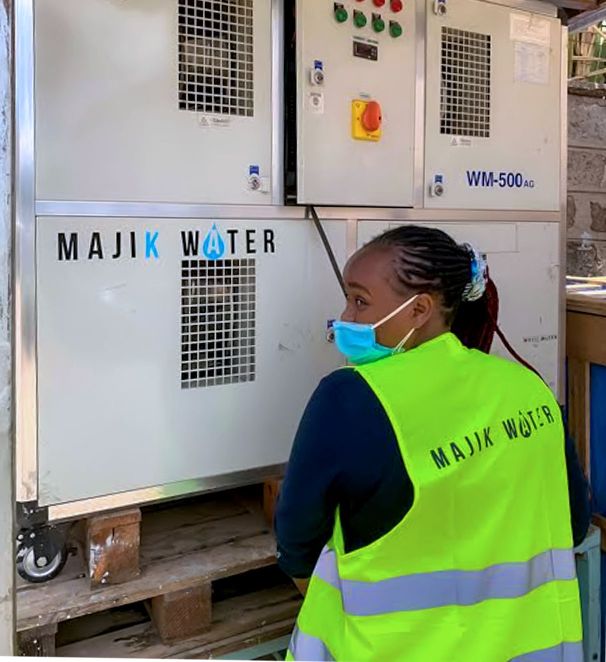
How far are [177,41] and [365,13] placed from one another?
2.07ft

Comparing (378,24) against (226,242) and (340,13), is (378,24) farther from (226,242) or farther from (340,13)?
(226,242)

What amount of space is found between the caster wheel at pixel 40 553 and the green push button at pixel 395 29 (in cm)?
180

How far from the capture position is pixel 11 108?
106cm

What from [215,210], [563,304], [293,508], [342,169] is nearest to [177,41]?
[215,210]

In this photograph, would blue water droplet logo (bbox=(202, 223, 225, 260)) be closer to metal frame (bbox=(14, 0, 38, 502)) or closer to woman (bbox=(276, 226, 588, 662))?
metal frame (bbox=(14, 0, 38, 502))

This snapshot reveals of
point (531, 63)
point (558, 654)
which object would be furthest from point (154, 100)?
point (558, 654)

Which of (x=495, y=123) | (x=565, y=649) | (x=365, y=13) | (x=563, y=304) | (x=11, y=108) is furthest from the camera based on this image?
(x=563, y=304)

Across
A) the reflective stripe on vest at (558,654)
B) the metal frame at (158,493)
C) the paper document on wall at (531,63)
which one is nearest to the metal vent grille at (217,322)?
the metal frame at (158,493)

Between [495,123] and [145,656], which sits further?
[495,123]

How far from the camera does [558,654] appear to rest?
1.39 metres

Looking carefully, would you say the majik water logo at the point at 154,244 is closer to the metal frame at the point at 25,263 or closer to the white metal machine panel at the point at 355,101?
the metal frame at the point at 25,263

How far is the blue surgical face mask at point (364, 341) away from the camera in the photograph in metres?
1.41

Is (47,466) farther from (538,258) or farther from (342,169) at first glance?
(538,258)

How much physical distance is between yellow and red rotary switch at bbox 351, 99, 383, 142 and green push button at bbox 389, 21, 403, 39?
9.4 inches
